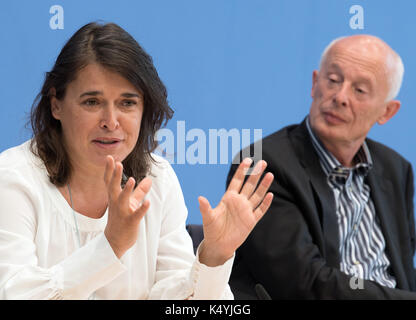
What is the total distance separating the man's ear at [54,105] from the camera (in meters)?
1.92

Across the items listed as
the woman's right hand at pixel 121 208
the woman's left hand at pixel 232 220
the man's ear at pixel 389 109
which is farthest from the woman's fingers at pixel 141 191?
the man's ear at pixel 389 109

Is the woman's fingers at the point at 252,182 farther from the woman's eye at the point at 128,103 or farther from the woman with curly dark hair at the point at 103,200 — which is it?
the woman's eye at the point at 128,103

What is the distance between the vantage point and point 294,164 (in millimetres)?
2477

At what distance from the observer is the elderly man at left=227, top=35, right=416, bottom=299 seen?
2.34 m

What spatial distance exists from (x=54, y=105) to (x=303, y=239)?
1100 mm

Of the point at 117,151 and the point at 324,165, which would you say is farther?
the point at 324,165

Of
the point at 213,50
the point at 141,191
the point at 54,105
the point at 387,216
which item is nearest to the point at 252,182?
the point at 141,191

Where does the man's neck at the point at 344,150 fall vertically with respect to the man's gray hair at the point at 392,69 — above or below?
below

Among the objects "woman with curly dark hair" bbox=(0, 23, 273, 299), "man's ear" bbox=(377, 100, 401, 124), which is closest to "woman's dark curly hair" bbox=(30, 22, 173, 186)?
"woman with curly dark hair" bbox=(0, 23, 273, 299)

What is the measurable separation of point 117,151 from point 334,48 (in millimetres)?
1370

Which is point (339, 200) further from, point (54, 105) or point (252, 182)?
point (54, 105)

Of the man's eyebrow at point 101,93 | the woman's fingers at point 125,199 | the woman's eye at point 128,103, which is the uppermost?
the man's eyebrow at point 101,93

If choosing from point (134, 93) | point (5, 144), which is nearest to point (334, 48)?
point (134, 93)
